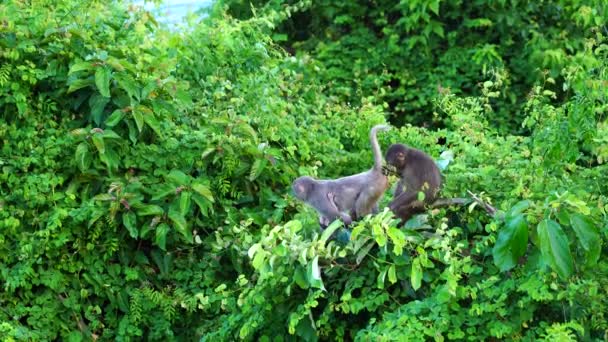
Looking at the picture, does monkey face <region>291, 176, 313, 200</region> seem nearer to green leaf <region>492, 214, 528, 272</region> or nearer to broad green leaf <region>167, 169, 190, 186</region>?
broad green leaf <region>167, 169, 190, 186</region>

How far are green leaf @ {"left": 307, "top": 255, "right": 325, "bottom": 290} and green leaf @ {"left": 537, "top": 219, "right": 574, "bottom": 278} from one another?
110cm

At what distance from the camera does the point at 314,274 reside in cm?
491

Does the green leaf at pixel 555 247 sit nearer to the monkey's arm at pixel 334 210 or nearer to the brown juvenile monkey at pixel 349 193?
the monkey's arm at pixel 334 210

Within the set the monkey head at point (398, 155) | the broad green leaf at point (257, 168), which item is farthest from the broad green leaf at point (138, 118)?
the monkey head at point (398, 155)

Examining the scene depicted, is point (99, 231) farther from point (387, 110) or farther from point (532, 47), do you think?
point (532, 47)

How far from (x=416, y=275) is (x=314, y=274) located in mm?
489

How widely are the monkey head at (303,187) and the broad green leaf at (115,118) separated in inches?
51.8


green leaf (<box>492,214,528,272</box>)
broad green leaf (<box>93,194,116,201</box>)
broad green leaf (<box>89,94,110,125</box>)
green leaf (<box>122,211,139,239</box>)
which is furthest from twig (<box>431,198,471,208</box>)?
broad green leaf (<box>89,94,110,125</box>)

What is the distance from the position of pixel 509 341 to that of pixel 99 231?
2.82 meters

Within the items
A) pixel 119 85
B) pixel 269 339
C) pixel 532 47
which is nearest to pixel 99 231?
pixel 119 85

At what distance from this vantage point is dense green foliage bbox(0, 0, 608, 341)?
4773 mm

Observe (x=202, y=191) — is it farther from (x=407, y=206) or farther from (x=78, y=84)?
(x=407, y=206)

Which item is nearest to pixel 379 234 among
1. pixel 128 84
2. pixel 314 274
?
pixel 314 274

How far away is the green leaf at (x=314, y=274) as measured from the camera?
4896mm
